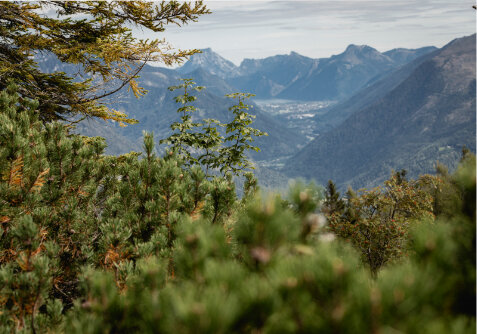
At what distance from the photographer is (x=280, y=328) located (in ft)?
3.43

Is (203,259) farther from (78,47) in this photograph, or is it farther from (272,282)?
(78,47)

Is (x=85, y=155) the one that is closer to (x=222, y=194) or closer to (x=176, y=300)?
(x=222, y=194)

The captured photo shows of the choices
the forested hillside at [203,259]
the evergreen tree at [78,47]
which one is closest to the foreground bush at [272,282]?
the forested hillside at [203,259]

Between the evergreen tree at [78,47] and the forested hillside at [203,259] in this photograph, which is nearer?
the forested hillside at [203,259]

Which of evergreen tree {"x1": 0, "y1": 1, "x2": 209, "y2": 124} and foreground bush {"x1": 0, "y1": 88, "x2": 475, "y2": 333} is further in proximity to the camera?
evergreen tree {"x1": 0, "y1": 1, "x2": 209, "y2": 124}

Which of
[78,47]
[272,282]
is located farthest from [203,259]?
[78,47]

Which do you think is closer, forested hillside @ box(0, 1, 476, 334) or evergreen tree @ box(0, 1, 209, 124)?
forested hillside @ box(0, 1, 476, 334)

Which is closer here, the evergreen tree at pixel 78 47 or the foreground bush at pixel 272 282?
the foreground bush at pixel 272 282

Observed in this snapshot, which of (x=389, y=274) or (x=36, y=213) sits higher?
(x=389, y=274)

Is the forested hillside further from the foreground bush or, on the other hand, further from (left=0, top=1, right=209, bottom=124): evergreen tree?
(left=0, top=1, right=209, bottom=124): evergreen tree

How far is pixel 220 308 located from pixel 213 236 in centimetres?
52


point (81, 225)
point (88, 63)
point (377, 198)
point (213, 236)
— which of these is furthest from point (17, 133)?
point (377, 198)

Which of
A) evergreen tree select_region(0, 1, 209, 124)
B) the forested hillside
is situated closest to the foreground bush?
the forested hillside

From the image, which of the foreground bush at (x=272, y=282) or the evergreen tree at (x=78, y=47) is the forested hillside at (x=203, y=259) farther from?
the evergreen tree at (x=78, y=47)
